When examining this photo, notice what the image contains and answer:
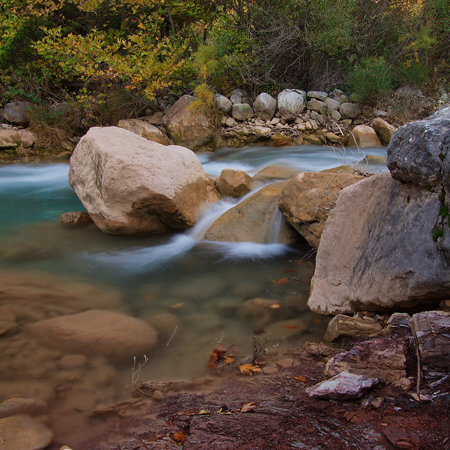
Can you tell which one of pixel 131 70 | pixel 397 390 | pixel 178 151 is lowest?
pixel 397 390

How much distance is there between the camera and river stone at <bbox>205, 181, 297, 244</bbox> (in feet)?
16.1

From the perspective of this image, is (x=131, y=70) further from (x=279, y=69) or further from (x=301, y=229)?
(x=301, y=229)

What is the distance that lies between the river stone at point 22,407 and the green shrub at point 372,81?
9.91m

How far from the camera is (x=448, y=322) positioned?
198cm

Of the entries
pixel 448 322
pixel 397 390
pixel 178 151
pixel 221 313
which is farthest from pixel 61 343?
pixel 178 151

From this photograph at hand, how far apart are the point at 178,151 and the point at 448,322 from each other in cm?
430

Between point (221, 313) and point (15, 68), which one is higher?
point (15, 68)

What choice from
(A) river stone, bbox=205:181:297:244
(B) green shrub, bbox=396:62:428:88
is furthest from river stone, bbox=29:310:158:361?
(B) green shrub, bbox=396:62:428:88

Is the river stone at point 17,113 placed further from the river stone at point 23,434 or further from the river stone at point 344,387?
the river stone at point 344,387

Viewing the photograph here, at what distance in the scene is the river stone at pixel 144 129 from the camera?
9.87 metres

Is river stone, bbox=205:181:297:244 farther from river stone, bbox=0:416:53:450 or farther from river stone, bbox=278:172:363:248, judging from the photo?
river stone, bbox=0:416:53:450

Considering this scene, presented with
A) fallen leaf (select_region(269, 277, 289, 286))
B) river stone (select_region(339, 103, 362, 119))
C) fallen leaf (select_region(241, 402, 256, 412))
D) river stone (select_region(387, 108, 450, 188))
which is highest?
river stone (select_region(339, 103, 362, 119))

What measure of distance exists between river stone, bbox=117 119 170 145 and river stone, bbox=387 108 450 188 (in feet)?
26.2

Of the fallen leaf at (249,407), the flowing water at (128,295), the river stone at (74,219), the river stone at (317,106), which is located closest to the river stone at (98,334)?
the flowing water at (128,295)
